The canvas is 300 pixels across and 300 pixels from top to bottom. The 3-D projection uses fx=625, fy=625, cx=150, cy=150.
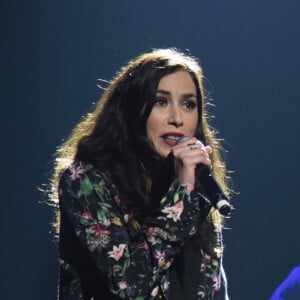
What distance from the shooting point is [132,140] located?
1409 millimetres

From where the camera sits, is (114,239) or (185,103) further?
(185,103)

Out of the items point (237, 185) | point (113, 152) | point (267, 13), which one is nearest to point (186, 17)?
point (267, 13)

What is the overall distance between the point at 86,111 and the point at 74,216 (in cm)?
94

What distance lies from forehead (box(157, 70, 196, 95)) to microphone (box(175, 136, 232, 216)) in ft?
0.86

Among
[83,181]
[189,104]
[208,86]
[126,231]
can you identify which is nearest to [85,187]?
[83,181]

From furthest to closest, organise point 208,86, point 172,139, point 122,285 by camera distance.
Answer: point 208,86 → point 172,139 → point 122,285

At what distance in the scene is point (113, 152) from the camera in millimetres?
1380

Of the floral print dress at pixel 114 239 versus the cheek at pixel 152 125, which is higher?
the cheek at pixel 152 125

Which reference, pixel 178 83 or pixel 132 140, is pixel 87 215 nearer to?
pixel 132 140

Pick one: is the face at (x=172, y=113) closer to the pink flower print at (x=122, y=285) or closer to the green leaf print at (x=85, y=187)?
the green leaf print at (x=85, y=187)

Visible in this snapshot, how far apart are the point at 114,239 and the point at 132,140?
0.32m

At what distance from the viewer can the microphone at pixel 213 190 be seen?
41.8 inches

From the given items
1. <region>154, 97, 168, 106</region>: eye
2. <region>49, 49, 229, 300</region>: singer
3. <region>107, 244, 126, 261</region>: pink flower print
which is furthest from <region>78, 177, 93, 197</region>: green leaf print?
<region>154, 97, 168, 106</region>: eye

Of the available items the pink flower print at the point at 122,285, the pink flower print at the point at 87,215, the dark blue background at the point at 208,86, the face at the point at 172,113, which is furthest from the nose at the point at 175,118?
the dark blue background at the point at 208,86
